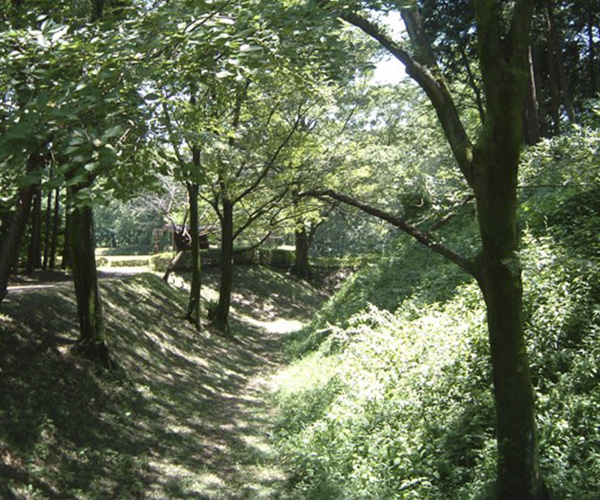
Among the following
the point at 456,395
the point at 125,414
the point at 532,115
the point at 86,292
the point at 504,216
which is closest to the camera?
the point at 504,216

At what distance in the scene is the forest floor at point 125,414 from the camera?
6023 millimetres

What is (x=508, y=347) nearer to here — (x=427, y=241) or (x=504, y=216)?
(x=504, y=216)

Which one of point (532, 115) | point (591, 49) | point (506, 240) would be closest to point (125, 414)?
point (506, 240)

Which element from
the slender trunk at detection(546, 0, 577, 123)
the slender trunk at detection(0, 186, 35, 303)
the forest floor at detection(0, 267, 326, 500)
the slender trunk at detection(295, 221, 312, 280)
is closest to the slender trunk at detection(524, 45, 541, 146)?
the slender trunk at detection(546, 0, 577, 123)

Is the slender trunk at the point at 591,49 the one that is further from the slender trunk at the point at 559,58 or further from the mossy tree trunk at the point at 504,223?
the mossy tree trunk at the point at 504,223

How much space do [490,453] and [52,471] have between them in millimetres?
4717

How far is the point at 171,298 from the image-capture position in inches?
726

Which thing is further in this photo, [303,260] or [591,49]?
[303,260]

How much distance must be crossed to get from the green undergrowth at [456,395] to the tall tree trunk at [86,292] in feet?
11.4

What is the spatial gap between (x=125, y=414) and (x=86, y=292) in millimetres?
2275

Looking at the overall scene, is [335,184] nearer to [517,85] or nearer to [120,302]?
[120,302]

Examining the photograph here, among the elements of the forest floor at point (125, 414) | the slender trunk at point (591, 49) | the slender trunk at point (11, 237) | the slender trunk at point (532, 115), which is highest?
the slender trunk at point (591, 49)

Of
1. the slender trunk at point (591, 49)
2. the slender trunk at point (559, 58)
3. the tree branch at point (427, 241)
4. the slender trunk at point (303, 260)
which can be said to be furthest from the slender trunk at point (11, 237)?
the slender trunk at point (303, 260)

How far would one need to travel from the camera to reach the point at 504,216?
4039 millimetres
